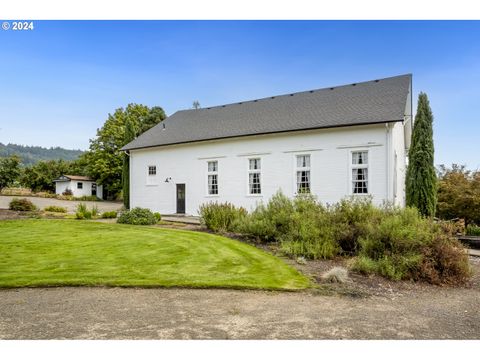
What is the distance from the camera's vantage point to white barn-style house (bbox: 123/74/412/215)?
16.2 m

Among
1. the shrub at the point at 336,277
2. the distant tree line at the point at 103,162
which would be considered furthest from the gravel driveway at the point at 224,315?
the distant tree line at the point at 103,162

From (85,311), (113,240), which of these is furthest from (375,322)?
(113,240)

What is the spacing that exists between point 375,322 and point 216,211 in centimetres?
925

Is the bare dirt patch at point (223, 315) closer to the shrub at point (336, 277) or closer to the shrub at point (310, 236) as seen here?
the shrub at point (336, 277)

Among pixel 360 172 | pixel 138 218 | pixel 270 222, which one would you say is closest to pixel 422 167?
pixel 360 172

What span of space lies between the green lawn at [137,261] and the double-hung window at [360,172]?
8.45 metres

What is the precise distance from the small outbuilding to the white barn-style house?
21.6m

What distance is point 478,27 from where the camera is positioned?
891cm

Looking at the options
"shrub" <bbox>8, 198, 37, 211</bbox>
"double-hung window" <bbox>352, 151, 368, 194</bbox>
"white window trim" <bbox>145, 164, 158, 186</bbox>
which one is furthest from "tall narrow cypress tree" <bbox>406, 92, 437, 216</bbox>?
Answer: "shrub" <bbox>8, 198, 37, 211</bbox>

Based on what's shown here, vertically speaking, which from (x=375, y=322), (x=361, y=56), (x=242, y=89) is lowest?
(x=375, y=322)

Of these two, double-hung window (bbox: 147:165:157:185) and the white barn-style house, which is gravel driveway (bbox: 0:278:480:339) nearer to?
the white barn-style house

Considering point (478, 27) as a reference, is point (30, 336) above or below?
below

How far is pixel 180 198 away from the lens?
22031mm
